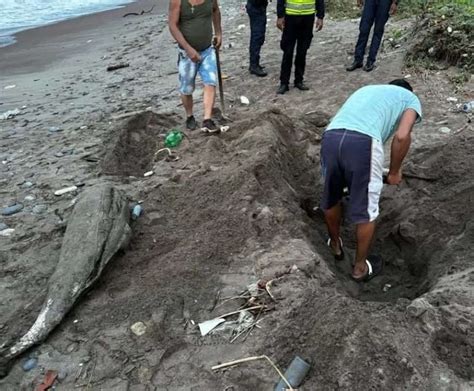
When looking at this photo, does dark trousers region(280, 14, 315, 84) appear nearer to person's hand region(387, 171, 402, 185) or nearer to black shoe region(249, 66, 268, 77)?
black shoe region(249, 66, 268, 77)

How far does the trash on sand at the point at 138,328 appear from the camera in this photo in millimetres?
2695

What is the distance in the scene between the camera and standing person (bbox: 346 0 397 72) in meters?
6.21

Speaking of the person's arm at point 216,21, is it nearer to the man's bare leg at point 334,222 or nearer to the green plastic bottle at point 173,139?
the green plastic bottle at point 173,139

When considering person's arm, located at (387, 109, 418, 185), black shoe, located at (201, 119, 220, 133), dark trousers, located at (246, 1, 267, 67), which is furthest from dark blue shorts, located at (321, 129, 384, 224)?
dark trousers, located at (246, 1, 267, 67)

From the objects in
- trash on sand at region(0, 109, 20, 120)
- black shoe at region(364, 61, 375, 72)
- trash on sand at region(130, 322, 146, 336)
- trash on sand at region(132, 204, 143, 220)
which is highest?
black shoe at region(364, 61, 375, 72)

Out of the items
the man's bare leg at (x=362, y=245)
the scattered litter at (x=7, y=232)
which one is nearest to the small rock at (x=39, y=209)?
the scattered litter at (x=7, y=232)

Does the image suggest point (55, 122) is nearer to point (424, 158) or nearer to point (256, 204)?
point (256, 204)

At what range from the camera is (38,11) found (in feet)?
50.2

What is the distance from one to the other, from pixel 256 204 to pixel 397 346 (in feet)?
5.32

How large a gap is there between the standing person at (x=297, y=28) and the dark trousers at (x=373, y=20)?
2.17ft

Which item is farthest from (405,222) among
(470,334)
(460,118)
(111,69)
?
(111,69)

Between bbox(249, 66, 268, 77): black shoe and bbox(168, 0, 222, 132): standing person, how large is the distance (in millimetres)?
1928

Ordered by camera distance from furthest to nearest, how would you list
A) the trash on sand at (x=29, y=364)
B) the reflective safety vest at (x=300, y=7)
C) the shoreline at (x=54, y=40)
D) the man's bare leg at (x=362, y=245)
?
the shoreline at (x=54, y=40), the reflective safety vest at (x=300, y=7), the man's bare leg at (x=362, y=245), the trash on sand at (x=29, y=364)

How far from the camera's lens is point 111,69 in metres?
8.43
